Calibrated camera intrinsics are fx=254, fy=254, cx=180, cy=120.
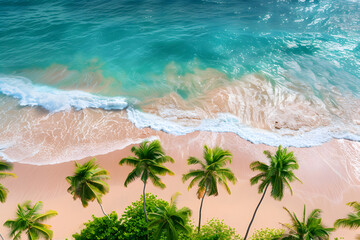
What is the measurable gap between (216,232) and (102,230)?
890 centimetres

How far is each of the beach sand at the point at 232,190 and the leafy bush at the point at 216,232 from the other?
1.11 meters

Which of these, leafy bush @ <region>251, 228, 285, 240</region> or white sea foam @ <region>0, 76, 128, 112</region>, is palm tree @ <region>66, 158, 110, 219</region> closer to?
leafy bush @ <region>251, 228, 285, 240</region>

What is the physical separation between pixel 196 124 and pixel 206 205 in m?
10.9

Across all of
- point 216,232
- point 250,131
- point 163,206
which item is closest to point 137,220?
point 163,206

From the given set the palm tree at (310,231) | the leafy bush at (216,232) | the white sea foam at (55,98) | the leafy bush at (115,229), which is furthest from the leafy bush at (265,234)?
the white sea foam at (55,98)

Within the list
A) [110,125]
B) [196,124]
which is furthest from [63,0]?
[196,124]

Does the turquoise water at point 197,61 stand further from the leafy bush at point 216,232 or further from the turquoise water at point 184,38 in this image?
the leafy bush at point 216,232

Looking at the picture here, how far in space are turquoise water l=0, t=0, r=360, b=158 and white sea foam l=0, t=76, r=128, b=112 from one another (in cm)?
14

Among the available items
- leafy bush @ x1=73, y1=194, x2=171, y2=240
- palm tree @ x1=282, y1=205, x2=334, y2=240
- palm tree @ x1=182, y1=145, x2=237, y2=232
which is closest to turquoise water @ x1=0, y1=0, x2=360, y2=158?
leafy bush @ x1=73, y1=194, x2=171, y2=240

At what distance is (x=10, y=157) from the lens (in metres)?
27.3

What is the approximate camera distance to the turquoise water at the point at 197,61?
32625mm

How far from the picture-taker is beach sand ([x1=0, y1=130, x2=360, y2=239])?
22266 millimetres

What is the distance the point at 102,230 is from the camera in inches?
763

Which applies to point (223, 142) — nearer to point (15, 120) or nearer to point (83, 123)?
point (83, 123)
